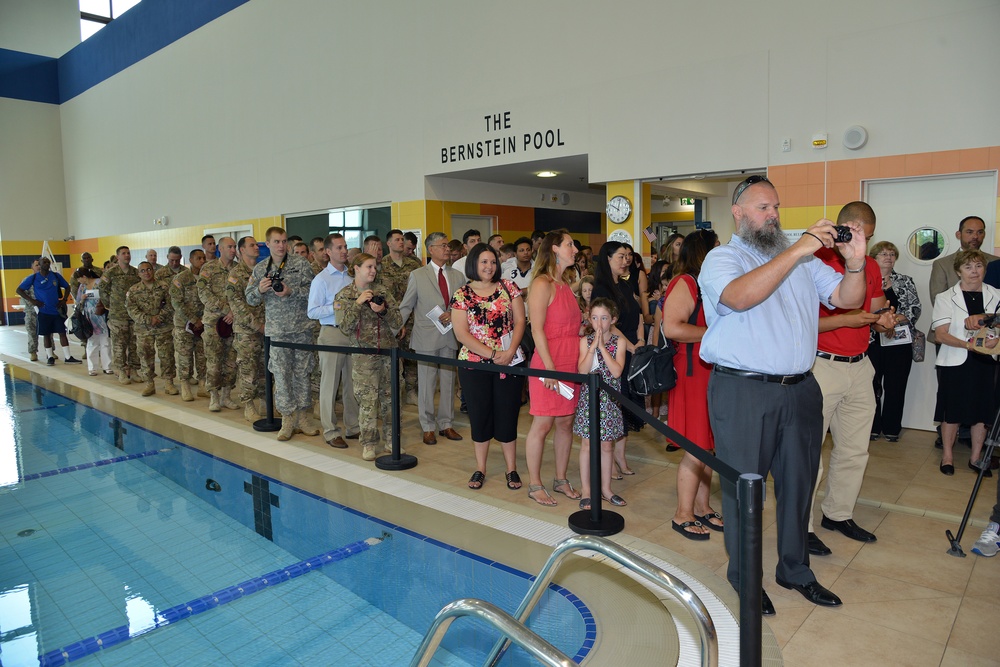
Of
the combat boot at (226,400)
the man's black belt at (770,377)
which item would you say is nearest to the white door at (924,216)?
the man's black belt at (770,377)

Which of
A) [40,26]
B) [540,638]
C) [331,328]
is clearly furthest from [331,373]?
[40,26]

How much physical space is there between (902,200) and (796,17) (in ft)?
6.73

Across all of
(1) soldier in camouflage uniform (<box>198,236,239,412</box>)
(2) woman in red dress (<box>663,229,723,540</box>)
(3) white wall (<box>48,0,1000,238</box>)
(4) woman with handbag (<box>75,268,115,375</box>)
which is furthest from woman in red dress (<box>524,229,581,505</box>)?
(4) woman with handbag (<box>75,268,115,375</box>)

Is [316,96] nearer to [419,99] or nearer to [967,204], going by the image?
[419,99]

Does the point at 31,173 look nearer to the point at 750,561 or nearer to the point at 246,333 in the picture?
the point at 246,333

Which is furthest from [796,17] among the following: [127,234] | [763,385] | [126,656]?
[127,234]

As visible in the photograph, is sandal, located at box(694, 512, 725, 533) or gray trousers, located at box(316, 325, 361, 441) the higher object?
gray trousers, located at box(316, 325, 361, 441)

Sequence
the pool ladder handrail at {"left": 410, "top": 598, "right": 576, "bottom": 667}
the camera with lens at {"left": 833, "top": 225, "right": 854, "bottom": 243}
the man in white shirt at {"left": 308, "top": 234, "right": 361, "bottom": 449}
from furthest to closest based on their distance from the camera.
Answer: the man in white shirt at {"left": 308, "top": 234, "right": 361, "bottom": 449} → the camera with lens at {"left": 833, "top": 225, "right": 854, "bottom": 243} → the pool ladder handrail at {"left": 410, "top": 598, "right": 576, "bottom": 667}

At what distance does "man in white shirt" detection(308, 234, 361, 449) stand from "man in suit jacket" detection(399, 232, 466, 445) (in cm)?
59

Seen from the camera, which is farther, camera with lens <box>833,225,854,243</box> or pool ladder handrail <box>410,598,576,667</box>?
camera with lens <box>833,225,854,243</box>

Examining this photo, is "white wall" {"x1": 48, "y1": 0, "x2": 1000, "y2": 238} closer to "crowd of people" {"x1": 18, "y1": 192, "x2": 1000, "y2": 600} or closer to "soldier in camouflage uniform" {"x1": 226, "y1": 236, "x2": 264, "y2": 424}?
"crowd of people" {"x1": 18, "y1": 192, "x2": 1000, "y2": 600}

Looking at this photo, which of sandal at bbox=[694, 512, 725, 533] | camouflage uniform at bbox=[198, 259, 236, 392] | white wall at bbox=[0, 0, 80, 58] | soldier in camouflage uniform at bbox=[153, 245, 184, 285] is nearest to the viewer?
sandal at bbox=[694, 512, 725, 533]

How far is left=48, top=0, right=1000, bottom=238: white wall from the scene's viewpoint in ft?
19.5

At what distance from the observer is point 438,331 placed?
5.93 metres
